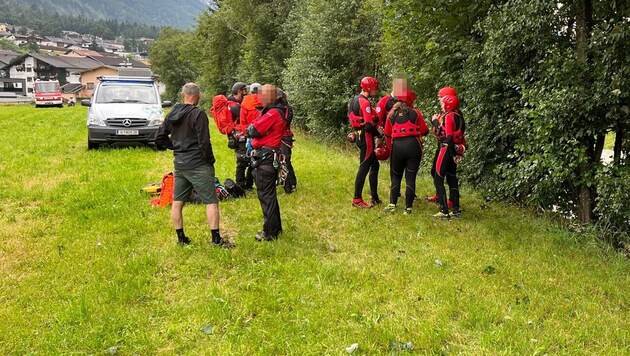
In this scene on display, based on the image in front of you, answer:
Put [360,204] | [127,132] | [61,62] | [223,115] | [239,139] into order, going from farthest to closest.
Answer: [61,62], [127,132], [223,115], [239,139], [360,204]

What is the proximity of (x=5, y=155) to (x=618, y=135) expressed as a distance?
12.1m

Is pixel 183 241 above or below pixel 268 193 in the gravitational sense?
A: below

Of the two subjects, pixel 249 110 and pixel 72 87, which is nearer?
pixel 249 110

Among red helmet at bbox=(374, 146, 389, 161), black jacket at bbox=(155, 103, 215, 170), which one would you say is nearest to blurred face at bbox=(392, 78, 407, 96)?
red helmet at bbox=(374, 146, 389, 161)

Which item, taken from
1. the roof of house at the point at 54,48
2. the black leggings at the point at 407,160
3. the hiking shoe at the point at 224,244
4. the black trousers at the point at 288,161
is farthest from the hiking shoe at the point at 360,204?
the roof of house at the point at 54,48

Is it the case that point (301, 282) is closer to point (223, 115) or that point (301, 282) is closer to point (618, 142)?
point (223, 115)

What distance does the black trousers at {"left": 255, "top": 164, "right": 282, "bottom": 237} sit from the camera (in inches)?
233

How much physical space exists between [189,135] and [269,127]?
0.93m

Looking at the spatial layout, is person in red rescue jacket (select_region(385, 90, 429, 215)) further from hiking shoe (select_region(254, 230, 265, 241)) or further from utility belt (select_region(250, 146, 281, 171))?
hiking shoe (select_region(254, 230, 265, 241))

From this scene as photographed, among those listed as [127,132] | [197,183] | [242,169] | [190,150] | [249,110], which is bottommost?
[242,169]

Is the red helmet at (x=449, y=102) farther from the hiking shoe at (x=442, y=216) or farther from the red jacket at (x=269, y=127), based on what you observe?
the red jacket at (x=269, y=127)

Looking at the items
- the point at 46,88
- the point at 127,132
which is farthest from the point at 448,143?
the point at 46,88

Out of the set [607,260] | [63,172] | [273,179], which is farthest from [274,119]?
[63,172]

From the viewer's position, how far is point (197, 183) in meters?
5.59
